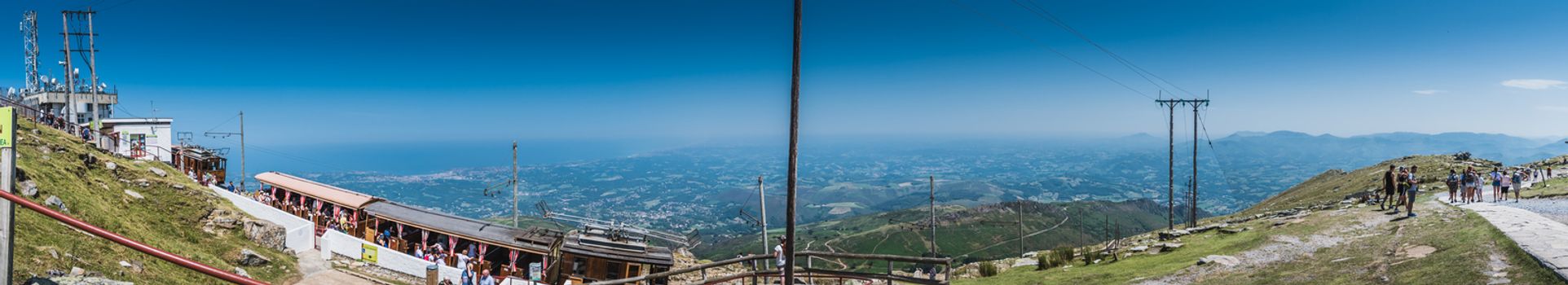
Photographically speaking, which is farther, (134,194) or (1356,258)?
(134,194)

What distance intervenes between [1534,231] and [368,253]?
4068 centimetres

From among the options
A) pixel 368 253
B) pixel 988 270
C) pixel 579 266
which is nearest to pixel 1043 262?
pixel 988 270

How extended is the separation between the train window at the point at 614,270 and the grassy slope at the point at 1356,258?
14.1 m

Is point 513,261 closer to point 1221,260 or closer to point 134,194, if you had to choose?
point 134,194

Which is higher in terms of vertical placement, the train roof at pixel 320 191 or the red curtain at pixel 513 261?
the train roof at pixel 320 191

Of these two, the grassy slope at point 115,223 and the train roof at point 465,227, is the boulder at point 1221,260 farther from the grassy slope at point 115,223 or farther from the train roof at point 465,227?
the grassy slope at point 115,223

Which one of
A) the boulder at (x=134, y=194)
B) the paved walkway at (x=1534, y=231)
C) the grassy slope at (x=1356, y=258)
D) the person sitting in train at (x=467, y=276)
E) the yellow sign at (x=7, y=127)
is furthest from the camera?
the boulder at (x=134, y=194)

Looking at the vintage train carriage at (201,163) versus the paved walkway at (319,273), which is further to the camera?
the vintage train carriage at (201,163)

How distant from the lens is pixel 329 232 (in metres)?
30.0

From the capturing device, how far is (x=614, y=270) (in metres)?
26.5

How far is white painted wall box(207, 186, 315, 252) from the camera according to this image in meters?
29.6

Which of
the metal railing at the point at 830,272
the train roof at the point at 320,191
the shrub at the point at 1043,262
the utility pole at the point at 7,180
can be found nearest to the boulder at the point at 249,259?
the train roof at the point at 320,191

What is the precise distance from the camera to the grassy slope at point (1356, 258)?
1473 cm

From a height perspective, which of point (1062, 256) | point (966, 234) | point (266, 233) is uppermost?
point (266, 233)
